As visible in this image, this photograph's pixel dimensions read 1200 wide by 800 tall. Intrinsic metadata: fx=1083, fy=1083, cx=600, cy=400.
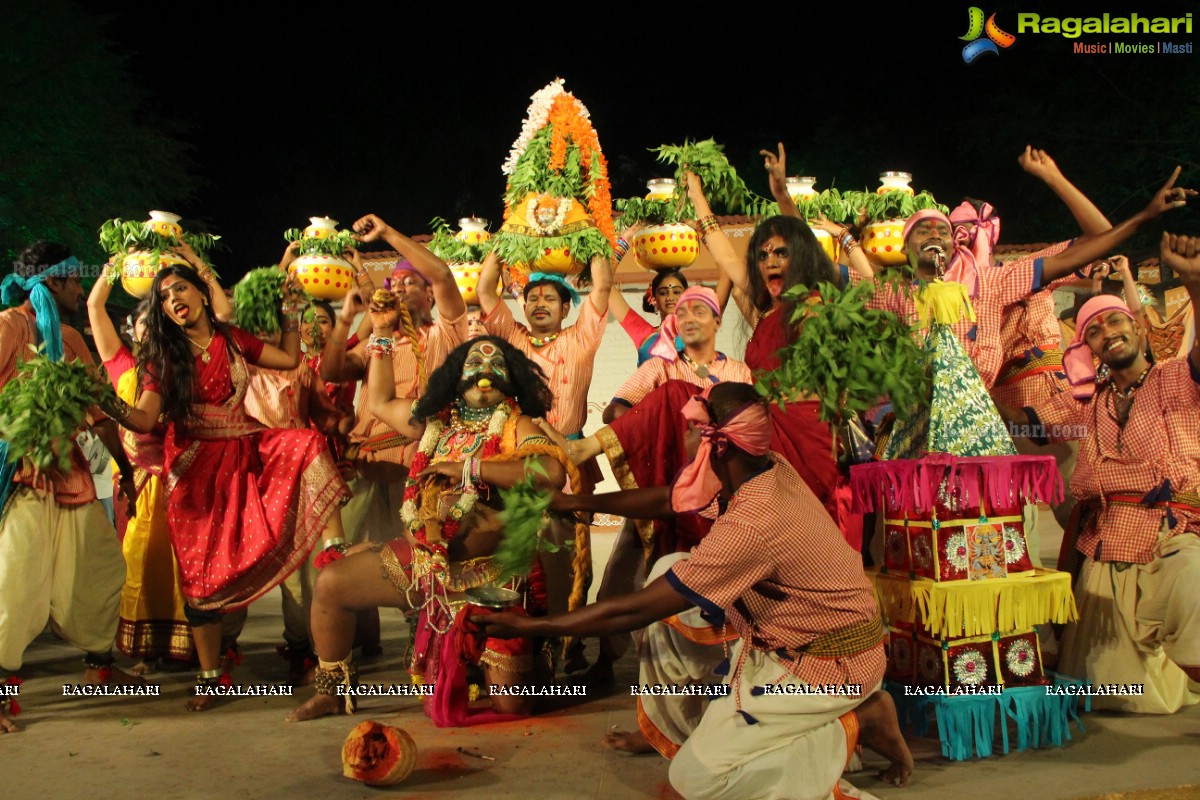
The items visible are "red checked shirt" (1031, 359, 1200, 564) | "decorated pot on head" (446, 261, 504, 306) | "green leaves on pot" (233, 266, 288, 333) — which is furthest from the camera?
"decorated pot on head" (446, 261, 504, 306)

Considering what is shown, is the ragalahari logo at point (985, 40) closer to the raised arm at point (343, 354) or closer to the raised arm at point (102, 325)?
the raised arm at point (343, 354)

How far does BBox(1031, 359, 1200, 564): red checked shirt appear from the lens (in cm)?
446

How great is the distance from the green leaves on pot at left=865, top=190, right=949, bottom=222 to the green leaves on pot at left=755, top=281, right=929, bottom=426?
197 cm

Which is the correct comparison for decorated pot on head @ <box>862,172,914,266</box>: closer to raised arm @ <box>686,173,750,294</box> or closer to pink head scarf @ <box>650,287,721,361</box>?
raised arm @ <box>686,173,750,294</box>

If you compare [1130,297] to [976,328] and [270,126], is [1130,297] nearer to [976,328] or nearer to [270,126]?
[976,328]

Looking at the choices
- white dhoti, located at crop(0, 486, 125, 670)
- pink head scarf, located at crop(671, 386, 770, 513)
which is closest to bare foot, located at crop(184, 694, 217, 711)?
white dhoti, located at crop(0, 486, 125, 670)

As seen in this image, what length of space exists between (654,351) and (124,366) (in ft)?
9.50

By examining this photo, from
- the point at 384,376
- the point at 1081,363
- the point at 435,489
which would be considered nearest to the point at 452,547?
the point at 435,489

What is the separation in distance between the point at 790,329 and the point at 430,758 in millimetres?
2181

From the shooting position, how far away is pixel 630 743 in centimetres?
412

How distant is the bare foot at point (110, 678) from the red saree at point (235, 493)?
0.71m

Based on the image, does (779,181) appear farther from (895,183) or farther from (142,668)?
(142,668)

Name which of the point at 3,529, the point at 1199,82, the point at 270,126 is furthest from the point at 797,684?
the point at 270,126

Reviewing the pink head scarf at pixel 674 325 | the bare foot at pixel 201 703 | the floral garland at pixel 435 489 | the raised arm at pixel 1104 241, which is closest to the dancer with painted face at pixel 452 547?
the floral garland at pixel 435 489
